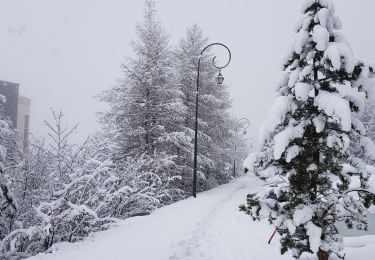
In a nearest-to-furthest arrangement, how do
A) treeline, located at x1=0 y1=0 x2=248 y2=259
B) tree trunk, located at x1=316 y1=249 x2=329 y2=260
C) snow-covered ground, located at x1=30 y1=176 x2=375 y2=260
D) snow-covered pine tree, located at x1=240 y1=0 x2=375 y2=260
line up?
snow-covered pine tree, located at x1=240 y1=0 x2=375 y2=260 < tree trunk, located at x1=316 y1=249 x2=329 y2=260 < snow-covered ground, located at x1=30 y1=176 x2=375 y2=260 < treeline, located at x1=0 y1=0 x2=248 y2=259

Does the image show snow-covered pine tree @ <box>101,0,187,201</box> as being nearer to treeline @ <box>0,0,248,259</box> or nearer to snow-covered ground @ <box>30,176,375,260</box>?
treeline @ <box>0,0,248,259</box>

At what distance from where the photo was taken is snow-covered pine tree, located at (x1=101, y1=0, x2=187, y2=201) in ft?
61.2

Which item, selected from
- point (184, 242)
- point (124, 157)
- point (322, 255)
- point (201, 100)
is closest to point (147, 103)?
point (124, 157)

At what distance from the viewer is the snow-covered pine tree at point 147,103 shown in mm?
18642

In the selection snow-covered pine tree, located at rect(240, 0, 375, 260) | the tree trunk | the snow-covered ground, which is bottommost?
the snow-covered ground

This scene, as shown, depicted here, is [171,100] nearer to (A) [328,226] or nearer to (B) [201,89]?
(B) [201,89]

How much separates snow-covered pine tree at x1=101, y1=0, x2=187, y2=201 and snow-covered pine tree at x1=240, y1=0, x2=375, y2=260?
13.3 m

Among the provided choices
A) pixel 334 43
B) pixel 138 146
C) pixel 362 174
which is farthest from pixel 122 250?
pixel 138 146

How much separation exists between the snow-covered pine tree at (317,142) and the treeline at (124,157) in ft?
14.1

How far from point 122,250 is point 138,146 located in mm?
12459

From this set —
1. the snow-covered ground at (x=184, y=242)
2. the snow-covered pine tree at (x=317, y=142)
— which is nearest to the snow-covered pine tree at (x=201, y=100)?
the snow-covered ground at (x=184, y=242)

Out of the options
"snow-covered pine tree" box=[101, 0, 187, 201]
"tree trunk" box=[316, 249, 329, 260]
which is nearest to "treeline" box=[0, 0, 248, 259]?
"snow-covered pine tree" box=[101, 0, 187, 201]

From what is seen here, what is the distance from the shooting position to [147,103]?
1861cm

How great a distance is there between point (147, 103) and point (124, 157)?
324 centimetres
